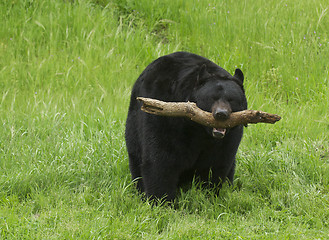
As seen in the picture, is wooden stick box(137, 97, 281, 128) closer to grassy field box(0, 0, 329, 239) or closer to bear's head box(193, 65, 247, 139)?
bear's head box(193, 65, 247, 139)

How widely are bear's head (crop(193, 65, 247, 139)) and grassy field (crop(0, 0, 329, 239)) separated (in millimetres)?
907

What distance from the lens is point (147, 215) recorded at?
4516mm

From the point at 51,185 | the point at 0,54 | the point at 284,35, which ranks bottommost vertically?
the point at 51,185

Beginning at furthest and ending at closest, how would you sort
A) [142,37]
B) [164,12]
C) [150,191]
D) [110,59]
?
[164,12]
[142,37]
[110,59]
[150,191]

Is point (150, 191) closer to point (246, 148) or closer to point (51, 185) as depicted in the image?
point (51, 185)

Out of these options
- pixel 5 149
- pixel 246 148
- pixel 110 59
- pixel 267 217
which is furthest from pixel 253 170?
pixel 110 59

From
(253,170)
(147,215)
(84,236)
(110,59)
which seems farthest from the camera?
(110,59)

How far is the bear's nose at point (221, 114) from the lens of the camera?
421 centimetres

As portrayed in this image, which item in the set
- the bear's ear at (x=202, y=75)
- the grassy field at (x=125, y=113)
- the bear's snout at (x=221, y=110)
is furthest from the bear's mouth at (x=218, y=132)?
the grassy field at (x=125, y=113)

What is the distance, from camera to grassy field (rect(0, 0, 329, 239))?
4.52 m

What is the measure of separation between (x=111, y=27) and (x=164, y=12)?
3.34ft

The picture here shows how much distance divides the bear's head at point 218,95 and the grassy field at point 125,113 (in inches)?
35.7

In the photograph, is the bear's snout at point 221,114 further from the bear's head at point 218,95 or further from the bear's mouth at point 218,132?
the bear's mouth at point 218,132

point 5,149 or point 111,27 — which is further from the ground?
point 111,27
